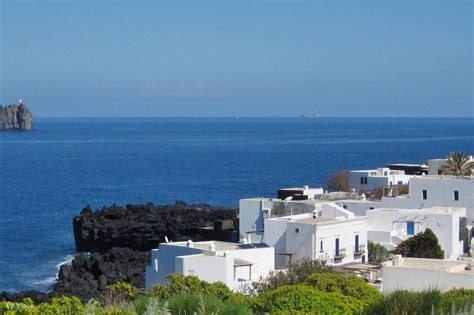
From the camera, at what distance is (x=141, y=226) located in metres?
55.5

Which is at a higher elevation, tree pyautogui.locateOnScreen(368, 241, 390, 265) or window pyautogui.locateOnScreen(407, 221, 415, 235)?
window pyautogui.locateOnScreen(407, 221, 415, 235)

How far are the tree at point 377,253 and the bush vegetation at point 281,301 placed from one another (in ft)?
19.4

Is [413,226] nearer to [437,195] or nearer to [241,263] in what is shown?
[437,195]

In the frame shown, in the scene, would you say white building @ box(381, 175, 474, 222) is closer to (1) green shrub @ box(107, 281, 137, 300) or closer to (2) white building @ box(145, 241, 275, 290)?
(2) white building @ box(145, 241, 275, 290)

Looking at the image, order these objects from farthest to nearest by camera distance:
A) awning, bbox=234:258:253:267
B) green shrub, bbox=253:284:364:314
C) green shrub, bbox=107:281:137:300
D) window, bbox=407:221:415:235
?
1. window, bbox=407:221:415:235
2. awning, bbox=234:258:253:267
3. green shrub, bbox=107:281:137:300
4. green shrub, bbox=253:284:364:314

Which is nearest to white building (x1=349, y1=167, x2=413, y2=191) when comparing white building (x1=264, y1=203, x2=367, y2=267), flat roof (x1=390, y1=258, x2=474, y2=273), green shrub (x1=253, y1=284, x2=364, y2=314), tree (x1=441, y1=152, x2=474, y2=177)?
tree (x1=441, y1=152, x2=474, y2=177)

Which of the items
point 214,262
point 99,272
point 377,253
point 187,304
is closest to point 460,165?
point 377,253

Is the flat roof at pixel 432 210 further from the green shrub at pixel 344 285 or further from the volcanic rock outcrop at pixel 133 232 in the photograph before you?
the green shrub at pixel 344 285

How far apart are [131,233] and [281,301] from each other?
38.9 m

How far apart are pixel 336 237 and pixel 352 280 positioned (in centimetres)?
1032

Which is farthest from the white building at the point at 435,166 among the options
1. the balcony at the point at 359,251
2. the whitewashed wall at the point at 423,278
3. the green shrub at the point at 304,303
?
the green shrub at the point at 304,303

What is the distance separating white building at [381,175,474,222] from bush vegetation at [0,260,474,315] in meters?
12.4

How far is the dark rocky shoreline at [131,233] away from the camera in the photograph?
4069cm

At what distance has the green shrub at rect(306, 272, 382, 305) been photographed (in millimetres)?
21062
